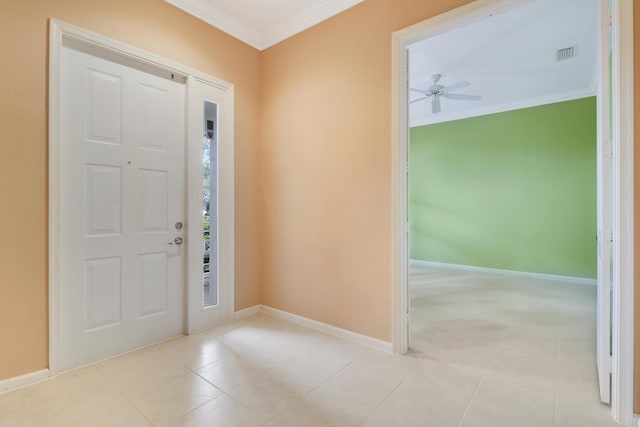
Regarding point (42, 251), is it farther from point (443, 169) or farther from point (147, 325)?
point (443, 169)

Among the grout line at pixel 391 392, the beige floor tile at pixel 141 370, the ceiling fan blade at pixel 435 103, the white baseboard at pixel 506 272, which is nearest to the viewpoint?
the grout line at pixel 391 392

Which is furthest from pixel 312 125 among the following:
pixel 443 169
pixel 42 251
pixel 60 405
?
pixel 443 169

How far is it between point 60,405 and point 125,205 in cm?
141

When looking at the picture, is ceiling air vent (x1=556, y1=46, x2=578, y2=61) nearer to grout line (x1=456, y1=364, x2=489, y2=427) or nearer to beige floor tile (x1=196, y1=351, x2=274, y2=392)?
grout line (x1=456, y1=364, x2=489, y2=427)

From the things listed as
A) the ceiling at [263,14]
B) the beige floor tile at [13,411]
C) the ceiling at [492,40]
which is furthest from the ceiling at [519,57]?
the beige floor tile at [13,411]

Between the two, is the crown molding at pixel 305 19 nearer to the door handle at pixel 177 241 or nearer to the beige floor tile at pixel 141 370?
the door handle at pixel 177 241

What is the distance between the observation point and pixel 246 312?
3387 millimetres

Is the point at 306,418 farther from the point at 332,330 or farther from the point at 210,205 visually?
the point at 210,205

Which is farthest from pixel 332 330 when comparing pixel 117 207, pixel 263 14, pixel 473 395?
pixel 263 14

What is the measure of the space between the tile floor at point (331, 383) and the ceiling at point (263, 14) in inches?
122

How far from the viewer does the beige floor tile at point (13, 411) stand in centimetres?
166

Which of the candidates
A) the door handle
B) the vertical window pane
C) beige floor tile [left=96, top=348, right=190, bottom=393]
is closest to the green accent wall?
the vertical window pane

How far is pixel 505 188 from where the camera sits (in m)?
5.43

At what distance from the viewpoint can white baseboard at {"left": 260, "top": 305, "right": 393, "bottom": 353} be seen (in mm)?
2592
